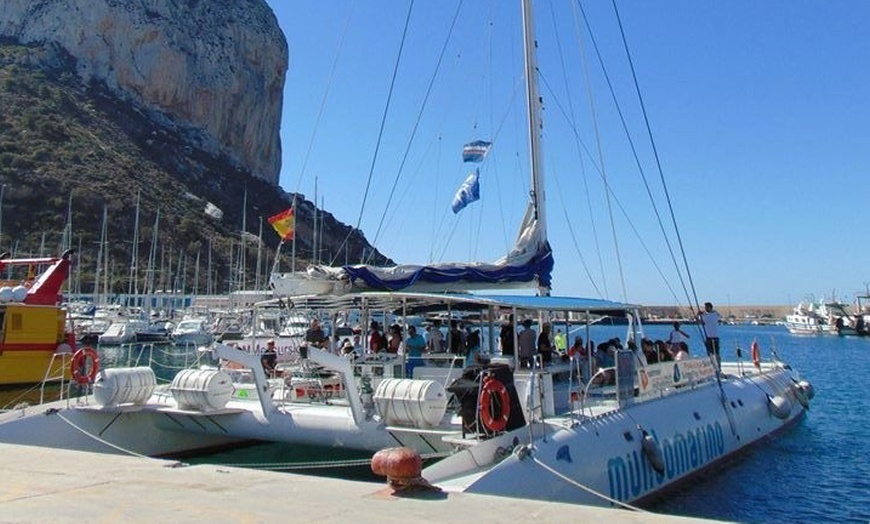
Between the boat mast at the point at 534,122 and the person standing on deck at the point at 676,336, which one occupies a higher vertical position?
the boat mast at the point at 534,122

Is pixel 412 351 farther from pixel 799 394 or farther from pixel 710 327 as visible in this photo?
pixel 799 394

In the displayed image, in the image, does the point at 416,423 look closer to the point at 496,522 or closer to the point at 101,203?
the point at 496,522

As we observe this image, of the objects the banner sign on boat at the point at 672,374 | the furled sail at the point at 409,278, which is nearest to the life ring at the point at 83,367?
the furled sail at the point at 409,278

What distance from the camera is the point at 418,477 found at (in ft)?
22.5

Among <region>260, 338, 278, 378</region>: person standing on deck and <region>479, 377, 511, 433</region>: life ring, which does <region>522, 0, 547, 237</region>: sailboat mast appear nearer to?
<region>260, 338, 278, 378</region>: person standing on deck

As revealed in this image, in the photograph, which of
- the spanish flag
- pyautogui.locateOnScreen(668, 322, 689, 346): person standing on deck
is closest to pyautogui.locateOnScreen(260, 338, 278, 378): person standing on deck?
the spanish flag

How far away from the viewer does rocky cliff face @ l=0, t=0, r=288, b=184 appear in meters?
107

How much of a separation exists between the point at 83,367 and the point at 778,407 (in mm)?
15697

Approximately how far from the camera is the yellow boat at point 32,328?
2430 cm

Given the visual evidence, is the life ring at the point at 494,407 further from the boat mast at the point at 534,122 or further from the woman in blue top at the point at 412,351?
the boat mast at the point at 534,122

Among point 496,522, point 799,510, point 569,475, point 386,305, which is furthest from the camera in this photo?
point 386,305

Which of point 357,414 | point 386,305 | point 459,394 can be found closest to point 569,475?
point 459,394

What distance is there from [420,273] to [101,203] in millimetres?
76663

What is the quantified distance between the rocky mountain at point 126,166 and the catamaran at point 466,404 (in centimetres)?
5560
